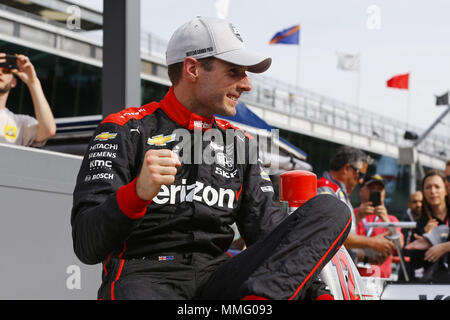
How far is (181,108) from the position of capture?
93.0 inches

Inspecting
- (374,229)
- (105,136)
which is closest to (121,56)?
(105,136)

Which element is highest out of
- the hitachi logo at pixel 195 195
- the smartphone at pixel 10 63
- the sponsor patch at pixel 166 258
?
the smartphone at pixel 10 63

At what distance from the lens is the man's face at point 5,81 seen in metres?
4.13

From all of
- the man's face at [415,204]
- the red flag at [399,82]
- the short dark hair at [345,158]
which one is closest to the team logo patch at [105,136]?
the short dark hair at [345,158]

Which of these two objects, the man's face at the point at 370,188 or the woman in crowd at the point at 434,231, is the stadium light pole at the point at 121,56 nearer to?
the woman in crowd at the point at 434,231

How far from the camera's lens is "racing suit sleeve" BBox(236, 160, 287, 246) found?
2389 millimetres

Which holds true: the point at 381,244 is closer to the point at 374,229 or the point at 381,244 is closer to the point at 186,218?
the point at 374,229

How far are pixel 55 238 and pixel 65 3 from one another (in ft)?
5.25

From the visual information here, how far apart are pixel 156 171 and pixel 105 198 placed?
0.31m

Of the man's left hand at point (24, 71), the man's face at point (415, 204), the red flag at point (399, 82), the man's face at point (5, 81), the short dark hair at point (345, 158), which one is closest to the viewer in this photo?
the man's face at point (5, 81)

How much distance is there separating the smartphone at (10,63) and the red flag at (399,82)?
22.1m

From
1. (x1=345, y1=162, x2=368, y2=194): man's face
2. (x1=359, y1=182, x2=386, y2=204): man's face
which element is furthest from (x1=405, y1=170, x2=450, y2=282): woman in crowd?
(x1=359, y1=182, x2=386, y2=204): man's face

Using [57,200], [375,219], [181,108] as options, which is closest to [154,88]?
[375,219]
